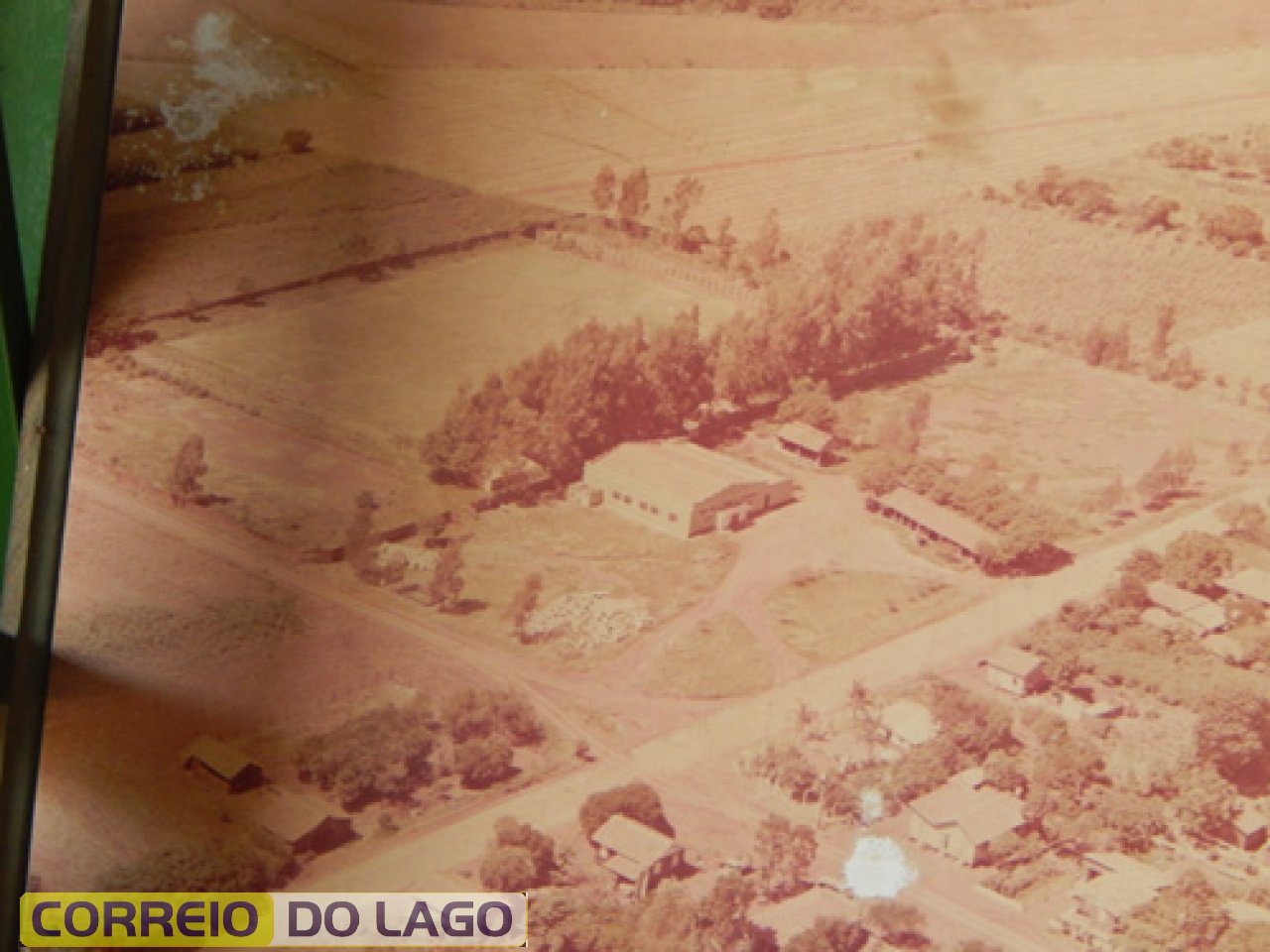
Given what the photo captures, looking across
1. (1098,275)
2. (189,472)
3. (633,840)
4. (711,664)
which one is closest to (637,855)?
(633,840)

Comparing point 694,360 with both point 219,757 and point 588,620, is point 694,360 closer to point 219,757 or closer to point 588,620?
point 588,620

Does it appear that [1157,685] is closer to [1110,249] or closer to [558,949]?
[1110,249]

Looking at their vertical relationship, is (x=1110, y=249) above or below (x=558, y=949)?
above

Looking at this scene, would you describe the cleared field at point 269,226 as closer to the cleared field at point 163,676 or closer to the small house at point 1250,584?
the cleared field at point 163,676

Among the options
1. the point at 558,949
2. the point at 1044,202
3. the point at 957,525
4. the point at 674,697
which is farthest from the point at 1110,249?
the point at 558,949

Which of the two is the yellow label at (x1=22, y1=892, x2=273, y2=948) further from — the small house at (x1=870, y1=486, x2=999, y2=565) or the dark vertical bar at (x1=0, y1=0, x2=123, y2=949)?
the small house at (x1=870, y1=486, x2=999, y2=565)
